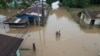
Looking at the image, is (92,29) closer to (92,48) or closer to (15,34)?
(92,48)

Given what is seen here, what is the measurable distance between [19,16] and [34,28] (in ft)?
11.7

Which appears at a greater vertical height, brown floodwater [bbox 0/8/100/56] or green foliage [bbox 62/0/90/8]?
green foliage [bbox 62/0/90/8]

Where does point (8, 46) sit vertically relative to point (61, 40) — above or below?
above

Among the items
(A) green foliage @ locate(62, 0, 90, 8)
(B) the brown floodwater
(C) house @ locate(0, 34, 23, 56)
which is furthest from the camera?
(A) green foliage @ locate(62, 0, 90, 8)

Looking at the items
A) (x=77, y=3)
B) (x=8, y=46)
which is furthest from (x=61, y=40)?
(x=77, y=3)

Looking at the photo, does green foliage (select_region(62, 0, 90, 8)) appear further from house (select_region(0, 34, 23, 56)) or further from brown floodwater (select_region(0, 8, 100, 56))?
house (select_region(0, 34, 23, 56))

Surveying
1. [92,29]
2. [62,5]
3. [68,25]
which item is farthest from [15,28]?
[62,5]

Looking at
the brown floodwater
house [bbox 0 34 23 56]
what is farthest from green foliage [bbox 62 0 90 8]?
house [bbox 0 34 23 56]

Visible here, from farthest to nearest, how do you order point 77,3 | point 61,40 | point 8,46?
point 77,3 → point 61,40 → point 8,46

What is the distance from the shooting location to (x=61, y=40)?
16.3 m

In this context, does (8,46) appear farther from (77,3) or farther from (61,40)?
(77,3)

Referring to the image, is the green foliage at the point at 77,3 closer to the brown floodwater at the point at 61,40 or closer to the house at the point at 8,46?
the brown floodwater at the point at 61,40

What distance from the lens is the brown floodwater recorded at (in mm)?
13617

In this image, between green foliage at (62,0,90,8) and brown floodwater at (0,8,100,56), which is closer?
brown floodwater at (0,8,100,56)
